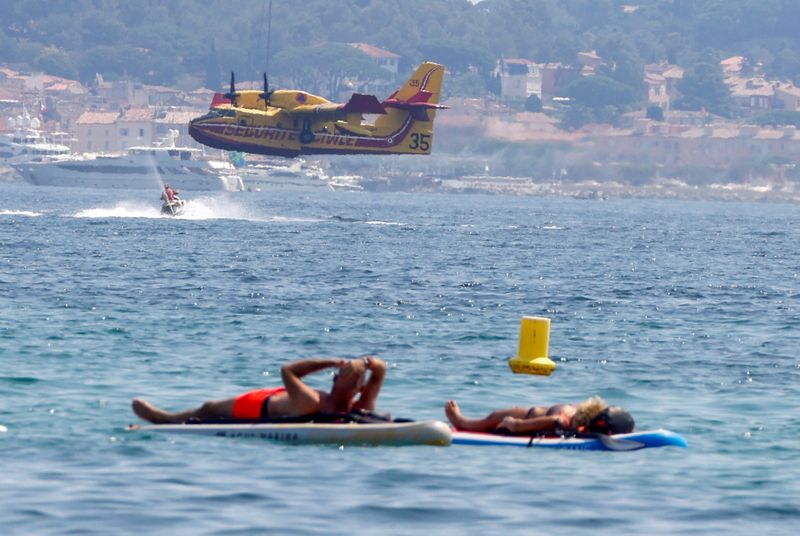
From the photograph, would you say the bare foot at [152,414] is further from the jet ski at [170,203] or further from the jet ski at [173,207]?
the jet ski at [173,207]

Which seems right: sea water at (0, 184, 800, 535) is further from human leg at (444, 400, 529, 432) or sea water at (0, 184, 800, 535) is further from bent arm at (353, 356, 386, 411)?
bent arm at (353, 356, 386, 411)

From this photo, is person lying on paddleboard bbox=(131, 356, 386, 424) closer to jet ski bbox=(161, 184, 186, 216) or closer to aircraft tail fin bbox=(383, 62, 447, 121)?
jet ski bbox=(161, 184, 186, 216)

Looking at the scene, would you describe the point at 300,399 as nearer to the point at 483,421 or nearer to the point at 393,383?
the point at 483,421

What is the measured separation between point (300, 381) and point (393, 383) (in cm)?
653

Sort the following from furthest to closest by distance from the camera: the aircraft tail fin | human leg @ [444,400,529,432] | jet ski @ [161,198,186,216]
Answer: the aircraft tail fin, jet ski @ [161,198,186,216], human leg @ [444,400,529,432]

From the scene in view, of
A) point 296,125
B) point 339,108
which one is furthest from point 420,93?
point 296,125

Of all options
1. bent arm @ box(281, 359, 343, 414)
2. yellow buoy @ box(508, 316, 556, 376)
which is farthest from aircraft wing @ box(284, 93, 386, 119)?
bent arm @ box(281, 359, 343, 414)

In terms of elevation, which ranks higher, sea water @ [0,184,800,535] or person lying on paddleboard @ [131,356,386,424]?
person lying on paddleboard @ [131,356,386,424]

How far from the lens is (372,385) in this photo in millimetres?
20734

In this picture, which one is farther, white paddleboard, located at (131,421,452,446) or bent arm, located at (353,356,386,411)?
white paddleboard, located at (131,421,452,446)

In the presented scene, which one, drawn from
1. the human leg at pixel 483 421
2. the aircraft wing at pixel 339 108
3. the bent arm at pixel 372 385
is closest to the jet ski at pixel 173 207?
the aircraft wing at pixel 339 108

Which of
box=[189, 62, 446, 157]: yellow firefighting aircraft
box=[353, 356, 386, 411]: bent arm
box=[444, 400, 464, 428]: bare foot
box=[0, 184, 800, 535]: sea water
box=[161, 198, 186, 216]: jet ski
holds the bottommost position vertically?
box=[161, 198, 186, 216]: jet ski

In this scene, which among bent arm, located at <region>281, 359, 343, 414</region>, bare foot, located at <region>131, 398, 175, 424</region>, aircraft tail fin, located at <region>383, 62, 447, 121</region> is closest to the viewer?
bent arm, located at <region>281, 359, 343, 414</region>

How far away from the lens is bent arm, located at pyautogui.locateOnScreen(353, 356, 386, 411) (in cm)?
2019
